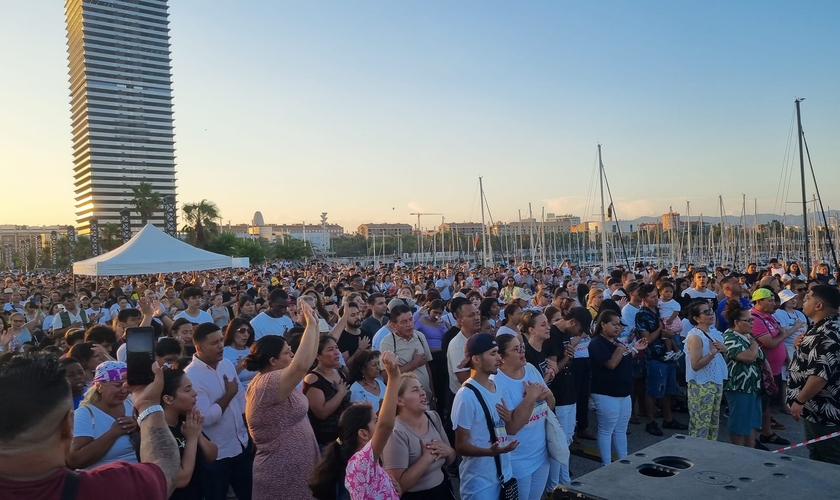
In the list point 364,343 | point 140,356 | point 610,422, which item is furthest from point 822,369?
point 140,356

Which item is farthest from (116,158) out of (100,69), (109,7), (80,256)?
(80,256)

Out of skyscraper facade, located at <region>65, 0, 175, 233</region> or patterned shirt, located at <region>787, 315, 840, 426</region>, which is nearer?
patterned shirt, located at <region>787, 315, 840, 426</region>

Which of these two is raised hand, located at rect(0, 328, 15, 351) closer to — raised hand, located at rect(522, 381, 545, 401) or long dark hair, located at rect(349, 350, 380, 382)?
long dark hair, located at rect(349, 350, 380, 382)

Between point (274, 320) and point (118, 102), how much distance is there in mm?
118608

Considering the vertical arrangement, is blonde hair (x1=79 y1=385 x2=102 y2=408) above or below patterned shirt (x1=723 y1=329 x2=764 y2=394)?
above

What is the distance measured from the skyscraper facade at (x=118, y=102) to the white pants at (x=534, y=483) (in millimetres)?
110315

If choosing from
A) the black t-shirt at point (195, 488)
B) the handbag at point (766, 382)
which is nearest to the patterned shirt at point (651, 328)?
the handbag at point (766, 382)

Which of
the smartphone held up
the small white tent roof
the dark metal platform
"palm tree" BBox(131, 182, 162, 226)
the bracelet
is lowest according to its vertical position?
the dark metal platform

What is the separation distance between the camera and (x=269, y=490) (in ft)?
11.9

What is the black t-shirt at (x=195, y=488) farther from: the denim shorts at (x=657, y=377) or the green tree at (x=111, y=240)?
the green tree at (x=111, y=240)

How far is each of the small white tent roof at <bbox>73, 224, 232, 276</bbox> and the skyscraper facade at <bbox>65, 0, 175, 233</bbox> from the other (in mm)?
95914

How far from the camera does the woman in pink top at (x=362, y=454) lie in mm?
2977

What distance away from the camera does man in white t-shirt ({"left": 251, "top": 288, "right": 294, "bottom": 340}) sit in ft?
23.6

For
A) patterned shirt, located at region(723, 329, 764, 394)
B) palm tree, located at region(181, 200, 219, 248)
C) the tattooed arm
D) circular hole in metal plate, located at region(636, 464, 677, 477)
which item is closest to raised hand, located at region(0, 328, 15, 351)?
the tattooed arm
